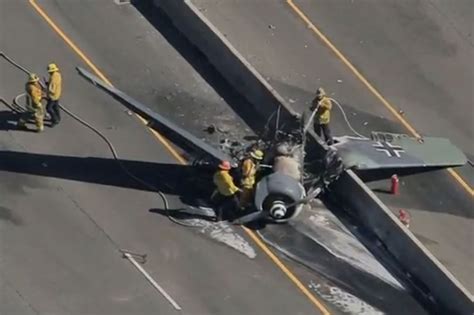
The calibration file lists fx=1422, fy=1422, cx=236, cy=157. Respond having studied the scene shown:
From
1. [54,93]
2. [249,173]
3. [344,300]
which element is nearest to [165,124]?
[249,173]

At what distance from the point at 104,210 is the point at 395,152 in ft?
24.2

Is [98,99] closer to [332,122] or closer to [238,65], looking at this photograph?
[238,65]

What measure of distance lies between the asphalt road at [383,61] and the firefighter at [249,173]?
3.59 meters

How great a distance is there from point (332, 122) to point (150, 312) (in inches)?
306

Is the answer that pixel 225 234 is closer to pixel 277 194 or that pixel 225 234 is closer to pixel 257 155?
pixel 277 194

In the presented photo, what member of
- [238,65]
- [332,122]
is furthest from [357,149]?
[238,65]

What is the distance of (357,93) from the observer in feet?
122

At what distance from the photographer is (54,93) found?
3431 cm

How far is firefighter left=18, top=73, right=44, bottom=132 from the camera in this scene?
112 feet

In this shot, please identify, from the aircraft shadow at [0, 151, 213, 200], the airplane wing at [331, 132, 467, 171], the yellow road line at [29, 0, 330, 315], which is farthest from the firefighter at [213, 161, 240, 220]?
the airplane wing at [331, 132, 467, 171]

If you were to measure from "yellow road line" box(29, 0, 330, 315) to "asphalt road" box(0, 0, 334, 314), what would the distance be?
14 cm

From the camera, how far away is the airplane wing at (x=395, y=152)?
3472cm

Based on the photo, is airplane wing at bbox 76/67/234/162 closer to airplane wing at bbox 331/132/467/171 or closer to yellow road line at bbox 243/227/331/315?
yellow road line at bbox 243/227/331/315

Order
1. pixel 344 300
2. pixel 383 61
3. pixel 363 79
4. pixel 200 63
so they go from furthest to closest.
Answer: pixel 383 61 → pixel 363 79 → pixel 200 63 → pixel 344 300
